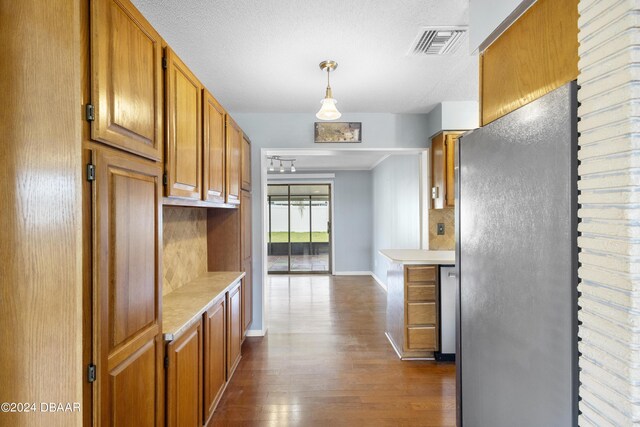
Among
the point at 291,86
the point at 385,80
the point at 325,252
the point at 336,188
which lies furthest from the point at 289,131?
the point at 325,252

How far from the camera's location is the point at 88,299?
96 cm

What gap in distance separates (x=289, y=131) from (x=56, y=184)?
9.49 ft

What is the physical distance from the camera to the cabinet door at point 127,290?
39.4 inches

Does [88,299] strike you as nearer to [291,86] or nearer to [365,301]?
[291,86]

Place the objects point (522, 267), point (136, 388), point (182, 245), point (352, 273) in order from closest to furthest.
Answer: point (522, 267) < point (136, 388) < point (182, 245) < point (352, 273)

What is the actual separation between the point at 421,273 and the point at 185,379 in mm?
2155

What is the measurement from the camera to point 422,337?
3070mm

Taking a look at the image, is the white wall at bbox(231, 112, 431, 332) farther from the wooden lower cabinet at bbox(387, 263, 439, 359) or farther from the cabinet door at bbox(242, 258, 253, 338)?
the wooden lower cabinet at bbox(387, 263, 439, 359)

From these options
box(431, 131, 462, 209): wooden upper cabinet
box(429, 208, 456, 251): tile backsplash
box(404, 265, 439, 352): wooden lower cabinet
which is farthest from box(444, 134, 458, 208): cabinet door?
box(404, 265, 439, 352): wooden lower cabinet

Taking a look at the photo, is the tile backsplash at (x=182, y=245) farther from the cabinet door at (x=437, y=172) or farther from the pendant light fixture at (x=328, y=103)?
the cabinet door at (x=437, y=172)

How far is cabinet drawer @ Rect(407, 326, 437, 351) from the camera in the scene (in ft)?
10.1

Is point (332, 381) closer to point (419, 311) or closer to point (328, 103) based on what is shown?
point (419, 311)

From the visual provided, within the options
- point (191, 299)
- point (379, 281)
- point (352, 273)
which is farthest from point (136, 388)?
point (352, 273)

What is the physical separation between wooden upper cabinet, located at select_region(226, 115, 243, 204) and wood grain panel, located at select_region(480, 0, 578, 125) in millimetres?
1879
